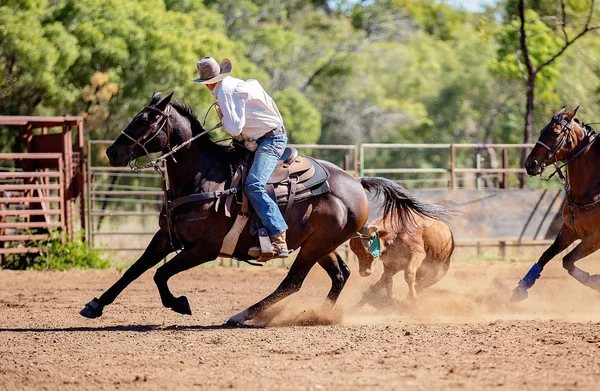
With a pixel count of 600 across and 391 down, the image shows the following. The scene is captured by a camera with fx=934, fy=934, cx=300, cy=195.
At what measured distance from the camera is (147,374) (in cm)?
609

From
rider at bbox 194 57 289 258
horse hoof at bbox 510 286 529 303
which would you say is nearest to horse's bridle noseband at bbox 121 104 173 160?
rider at bbox 194 57 289 258

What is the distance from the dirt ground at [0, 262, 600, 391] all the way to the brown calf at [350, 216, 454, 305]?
262mm

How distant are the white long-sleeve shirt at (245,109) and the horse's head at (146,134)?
49 centimetres

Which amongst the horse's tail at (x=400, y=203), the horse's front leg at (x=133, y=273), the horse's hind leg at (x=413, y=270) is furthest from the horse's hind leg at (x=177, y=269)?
the horse's hind leg at (x=413, y=270)

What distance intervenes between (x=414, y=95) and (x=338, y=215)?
115 feet

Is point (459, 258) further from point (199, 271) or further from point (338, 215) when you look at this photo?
point (338, 215)

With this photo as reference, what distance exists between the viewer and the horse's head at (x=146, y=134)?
7945 mm

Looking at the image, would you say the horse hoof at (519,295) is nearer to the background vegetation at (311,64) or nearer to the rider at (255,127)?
the rider at (255,127)

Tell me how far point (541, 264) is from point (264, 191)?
3.33 metres

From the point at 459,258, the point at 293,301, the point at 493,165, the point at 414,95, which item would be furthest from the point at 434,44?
the point at 293,301

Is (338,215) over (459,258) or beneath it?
over

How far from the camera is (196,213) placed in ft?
26.2

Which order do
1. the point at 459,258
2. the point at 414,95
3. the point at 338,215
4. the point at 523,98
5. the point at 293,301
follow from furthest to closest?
the point at 414,95 < the point at 523,98 < the point at 459,258 < the point at 293,301 < the point at 338,215

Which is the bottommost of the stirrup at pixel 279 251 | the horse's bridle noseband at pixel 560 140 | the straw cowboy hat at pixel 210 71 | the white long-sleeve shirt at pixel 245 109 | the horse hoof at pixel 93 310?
the horse hoof at pixel 93 310
